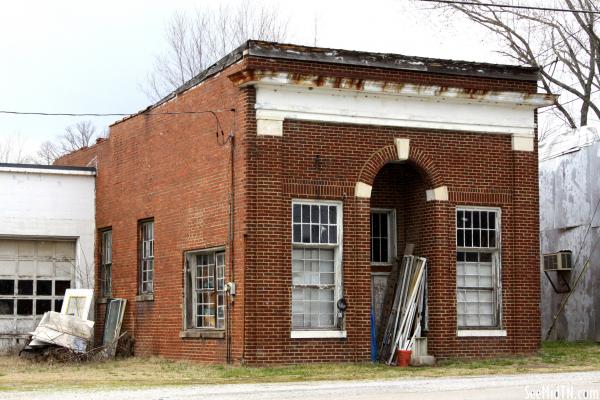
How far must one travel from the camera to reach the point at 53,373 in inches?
838

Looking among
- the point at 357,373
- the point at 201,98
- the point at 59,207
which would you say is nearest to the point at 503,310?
the point at 357,373

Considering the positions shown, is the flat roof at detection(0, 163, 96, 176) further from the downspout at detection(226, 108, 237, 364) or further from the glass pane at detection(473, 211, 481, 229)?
the glass pane at detection(473, 211, 481, 229)

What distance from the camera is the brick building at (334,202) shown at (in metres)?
21.7

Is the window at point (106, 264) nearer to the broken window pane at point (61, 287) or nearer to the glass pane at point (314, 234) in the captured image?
the broken window pane at point (61, 287)

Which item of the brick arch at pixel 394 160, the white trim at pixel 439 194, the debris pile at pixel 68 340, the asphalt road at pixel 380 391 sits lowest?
the asphalt road at pixel 380 391

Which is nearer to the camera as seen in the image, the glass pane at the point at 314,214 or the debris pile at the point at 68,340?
the glass pane at the point at 314,214

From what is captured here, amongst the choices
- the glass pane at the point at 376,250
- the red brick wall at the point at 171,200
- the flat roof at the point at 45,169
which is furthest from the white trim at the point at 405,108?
Answer: the flat roof at the point at 45,169

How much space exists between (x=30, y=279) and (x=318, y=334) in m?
10.5

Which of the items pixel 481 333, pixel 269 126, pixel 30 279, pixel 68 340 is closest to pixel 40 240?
pixel 30 279

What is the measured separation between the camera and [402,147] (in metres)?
23.1

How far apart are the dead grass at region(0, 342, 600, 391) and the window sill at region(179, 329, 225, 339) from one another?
2.08 ft

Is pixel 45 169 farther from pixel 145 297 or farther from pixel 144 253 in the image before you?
pixel 145 297

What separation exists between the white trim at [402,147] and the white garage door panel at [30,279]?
35.8ft

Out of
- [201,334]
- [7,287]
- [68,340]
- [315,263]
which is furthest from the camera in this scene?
[7,287]
